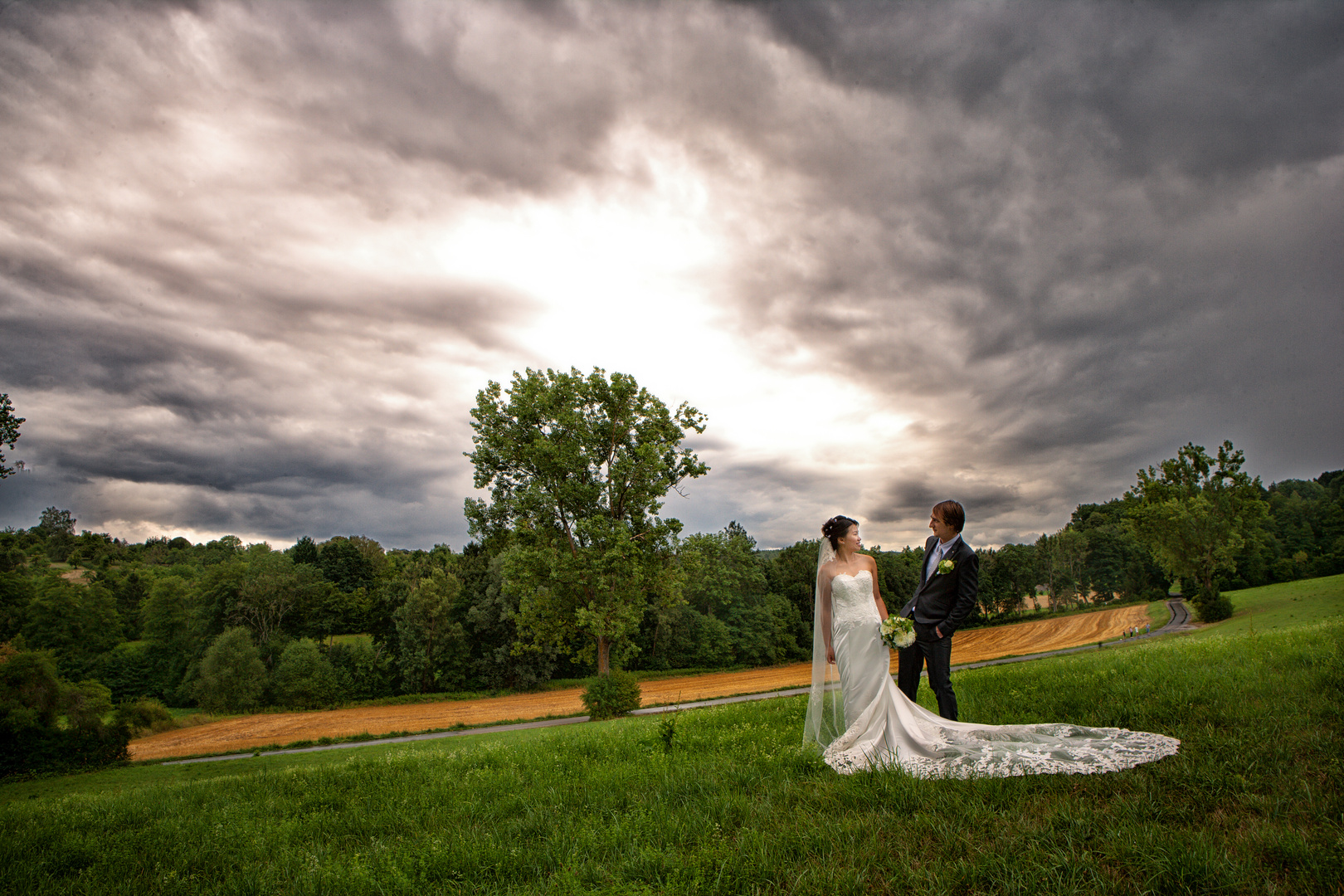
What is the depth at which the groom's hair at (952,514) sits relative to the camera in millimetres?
7309

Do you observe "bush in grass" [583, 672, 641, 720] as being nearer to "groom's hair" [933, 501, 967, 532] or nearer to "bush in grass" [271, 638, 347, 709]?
"groom's hair" [933, 501, 967, 532]

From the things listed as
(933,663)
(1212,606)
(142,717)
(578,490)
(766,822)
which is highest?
(578,490)

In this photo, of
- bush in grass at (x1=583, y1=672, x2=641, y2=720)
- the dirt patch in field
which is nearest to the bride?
bush in grass at (x1=583, y1=672, x2=641, y2=720)

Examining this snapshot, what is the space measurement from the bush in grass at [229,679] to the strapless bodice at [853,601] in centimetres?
6173

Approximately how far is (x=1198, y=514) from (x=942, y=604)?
58598 millimetres

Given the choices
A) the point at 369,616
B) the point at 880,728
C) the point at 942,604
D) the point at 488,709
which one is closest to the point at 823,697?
the point at 880,728

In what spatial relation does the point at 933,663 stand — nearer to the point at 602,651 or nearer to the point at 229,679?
the point at 602,651

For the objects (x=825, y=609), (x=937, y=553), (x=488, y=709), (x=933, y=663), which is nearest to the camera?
(x=933, y=663)

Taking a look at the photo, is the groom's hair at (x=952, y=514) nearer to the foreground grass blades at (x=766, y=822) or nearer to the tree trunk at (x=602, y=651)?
the foreground grass blades at (x=766, y=822)

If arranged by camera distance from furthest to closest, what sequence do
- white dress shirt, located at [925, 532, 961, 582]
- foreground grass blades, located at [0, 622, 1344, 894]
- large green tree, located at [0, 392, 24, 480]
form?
large green tree, located at [0, 392, 24, 480] < white dress shirt, located at [925, 532, 961, 582] < foreground grass blades, located at [0, 622, 1344, 894]

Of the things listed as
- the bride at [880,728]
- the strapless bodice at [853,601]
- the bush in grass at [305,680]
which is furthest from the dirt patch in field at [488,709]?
the strapless bodice at [853,601]

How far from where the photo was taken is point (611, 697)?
23.9 meters

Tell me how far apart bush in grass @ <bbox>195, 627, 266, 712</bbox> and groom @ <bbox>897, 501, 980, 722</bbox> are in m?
62.3

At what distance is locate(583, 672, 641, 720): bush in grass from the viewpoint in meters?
23.8
